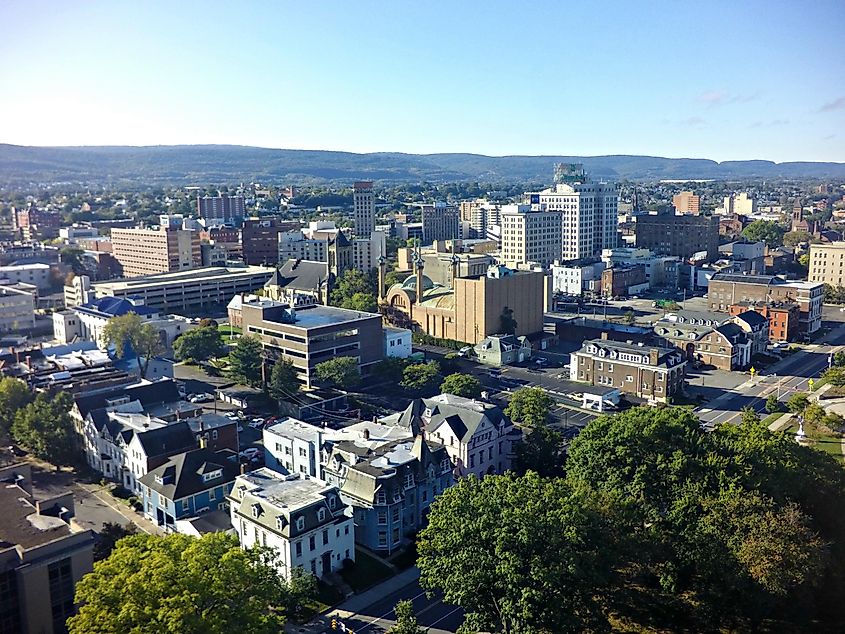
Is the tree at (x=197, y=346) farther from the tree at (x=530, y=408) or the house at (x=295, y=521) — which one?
the house at (x=295, y=521)

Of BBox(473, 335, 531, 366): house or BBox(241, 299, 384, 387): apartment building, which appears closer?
BBox(241, 299, 384, 387): apartment building

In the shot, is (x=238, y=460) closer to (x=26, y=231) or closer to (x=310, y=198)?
(x=26, y=231)

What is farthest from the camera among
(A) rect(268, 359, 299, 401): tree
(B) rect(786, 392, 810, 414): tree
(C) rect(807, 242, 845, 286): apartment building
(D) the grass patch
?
(C) rect(807, 242, 845, 286): apartment building

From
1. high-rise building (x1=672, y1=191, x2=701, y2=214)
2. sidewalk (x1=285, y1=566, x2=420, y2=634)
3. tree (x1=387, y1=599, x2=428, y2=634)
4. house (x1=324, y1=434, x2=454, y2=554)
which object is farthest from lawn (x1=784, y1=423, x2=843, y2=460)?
high-rise building (x1=672, y1=191, x2=701, y2=214)

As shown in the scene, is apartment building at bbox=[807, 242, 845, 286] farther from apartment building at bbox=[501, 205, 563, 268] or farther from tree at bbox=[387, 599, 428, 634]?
tree at bbox=[387, 599, 428, 634]

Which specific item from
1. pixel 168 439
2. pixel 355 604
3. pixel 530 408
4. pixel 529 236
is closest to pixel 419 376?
pixel 530 408

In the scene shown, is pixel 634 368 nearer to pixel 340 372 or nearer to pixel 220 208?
pixel 340 372

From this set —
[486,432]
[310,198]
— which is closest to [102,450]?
[486,432]

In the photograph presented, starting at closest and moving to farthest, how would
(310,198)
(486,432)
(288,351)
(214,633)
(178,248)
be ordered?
(214,633) < (486,432) < (288,351) < (178,248) < (310,198)
